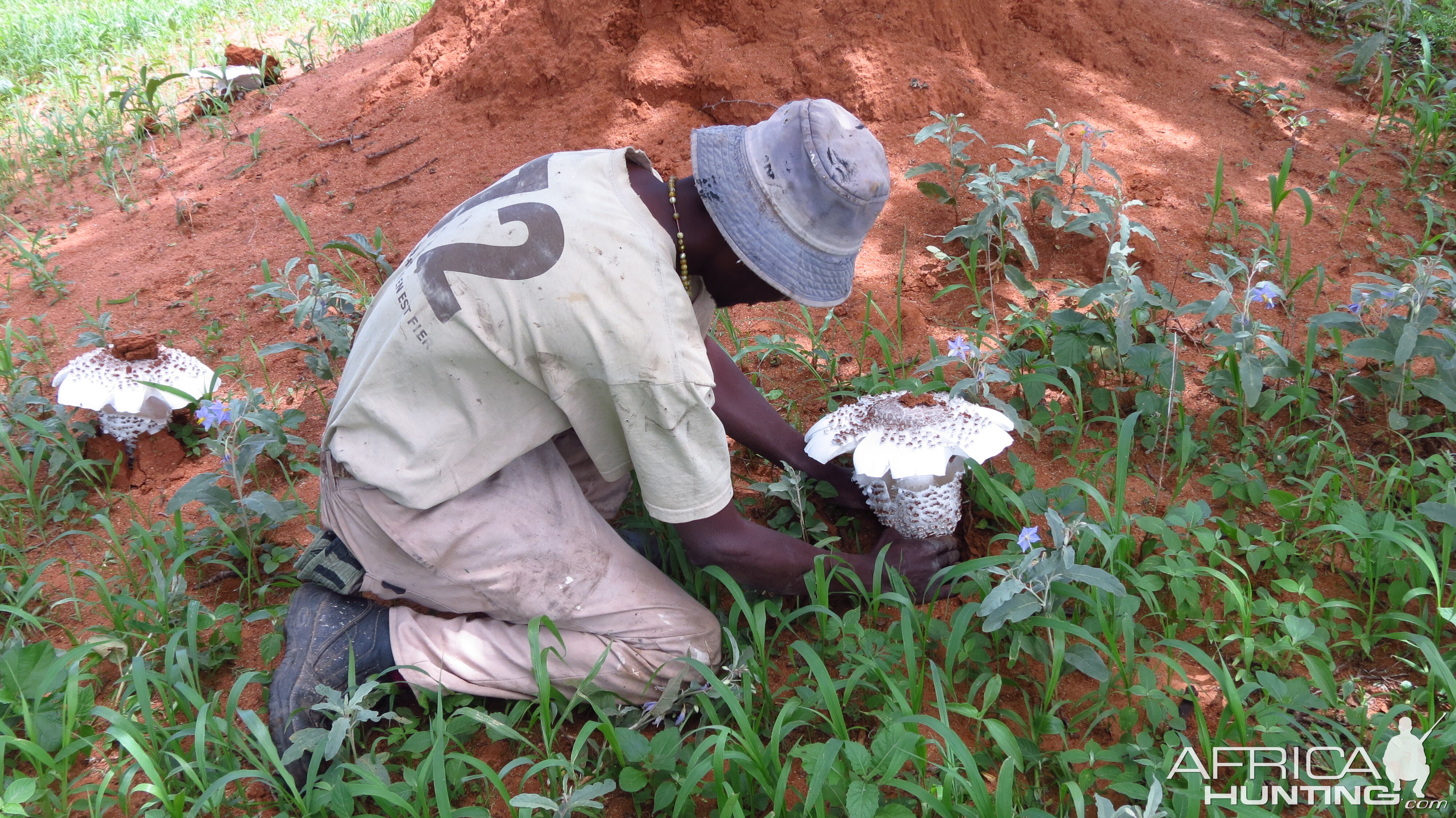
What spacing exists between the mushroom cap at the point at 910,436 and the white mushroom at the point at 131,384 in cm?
186

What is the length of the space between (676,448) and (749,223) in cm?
44

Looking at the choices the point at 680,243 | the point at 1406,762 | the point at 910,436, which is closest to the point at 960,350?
the point at 910,436

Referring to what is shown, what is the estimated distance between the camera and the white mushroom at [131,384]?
262 cm

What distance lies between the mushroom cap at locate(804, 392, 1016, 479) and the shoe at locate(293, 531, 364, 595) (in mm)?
1060

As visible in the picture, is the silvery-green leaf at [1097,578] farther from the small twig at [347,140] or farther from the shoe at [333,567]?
the small twig at [347,140]

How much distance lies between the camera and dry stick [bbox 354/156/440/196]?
379 centimetres

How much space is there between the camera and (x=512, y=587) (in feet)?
6.59

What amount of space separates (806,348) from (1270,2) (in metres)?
3.27

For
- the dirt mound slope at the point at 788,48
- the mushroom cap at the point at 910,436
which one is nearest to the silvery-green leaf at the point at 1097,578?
the mushroom cap at the point at 910,436

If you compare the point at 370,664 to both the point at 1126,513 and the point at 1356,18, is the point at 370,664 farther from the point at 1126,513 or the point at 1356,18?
the point at 1356,18

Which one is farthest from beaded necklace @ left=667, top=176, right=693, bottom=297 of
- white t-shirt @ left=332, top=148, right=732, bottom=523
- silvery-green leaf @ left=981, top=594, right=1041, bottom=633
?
silvery-green leaf @ left=981, top=594, right=1041, bottom=633

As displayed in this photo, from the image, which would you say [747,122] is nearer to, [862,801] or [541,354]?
[541,354]

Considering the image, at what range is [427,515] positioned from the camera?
1953 millimetres

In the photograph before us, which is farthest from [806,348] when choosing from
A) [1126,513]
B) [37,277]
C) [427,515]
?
[37,277]
